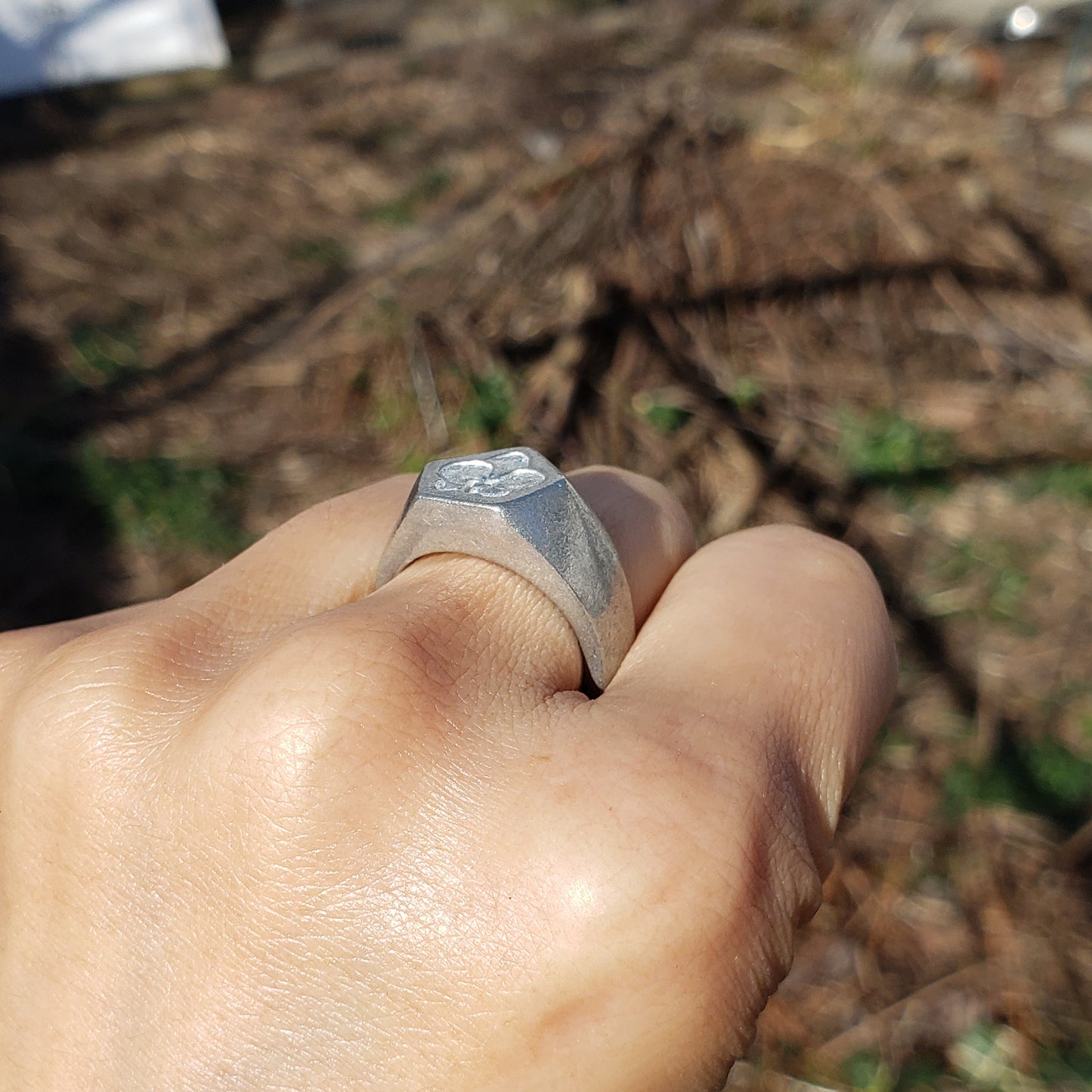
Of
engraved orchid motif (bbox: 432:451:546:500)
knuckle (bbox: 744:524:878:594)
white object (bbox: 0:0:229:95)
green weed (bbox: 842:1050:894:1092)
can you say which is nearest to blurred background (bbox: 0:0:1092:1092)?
green weed (bbox: 842:1050:894:1092)

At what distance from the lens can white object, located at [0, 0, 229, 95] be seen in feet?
27.3

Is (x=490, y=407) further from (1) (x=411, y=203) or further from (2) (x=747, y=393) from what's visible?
(1) (x=411, y=203)

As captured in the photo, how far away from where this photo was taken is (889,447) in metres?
3.78

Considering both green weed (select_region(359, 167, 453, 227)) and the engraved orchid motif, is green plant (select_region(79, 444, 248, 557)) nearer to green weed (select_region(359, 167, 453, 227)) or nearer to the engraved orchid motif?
green weed (select_region(359, 167, 453, 227))

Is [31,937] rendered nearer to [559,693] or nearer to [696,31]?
[559,693]

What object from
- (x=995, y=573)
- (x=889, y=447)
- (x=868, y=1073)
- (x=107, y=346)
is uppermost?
(x=107, y=346)

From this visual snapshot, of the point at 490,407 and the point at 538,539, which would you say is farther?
the point at 490,407

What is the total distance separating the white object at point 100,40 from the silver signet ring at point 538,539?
9761 mm

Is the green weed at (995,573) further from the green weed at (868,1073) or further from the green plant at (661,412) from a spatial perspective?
the green weed at (868,1073)

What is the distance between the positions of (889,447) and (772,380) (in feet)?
1.94

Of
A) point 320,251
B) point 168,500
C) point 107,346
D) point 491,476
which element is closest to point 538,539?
point 491,476

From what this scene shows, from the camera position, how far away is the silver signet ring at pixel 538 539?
2.77 ft

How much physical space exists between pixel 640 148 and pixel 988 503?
8.25 ft

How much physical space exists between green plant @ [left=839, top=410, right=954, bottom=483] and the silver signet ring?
3059mm
